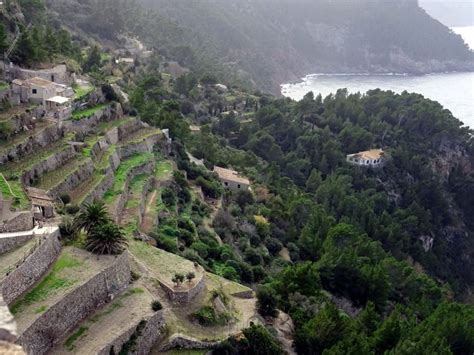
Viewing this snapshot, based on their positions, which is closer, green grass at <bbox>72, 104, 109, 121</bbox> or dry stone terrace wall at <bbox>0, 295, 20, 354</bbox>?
dry stone terrace wall at <bbox>0, 295, 20, 354</bbox>

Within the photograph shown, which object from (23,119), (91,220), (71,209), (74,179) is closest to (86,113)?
(23,119)

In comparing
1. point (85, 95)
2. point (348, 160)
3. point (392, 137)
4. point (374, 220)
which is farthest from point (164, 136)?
point (392, 137)

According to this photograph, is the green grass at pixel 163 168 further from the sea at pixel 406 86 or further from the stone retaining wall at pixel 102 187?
the sea at pixel 406 86

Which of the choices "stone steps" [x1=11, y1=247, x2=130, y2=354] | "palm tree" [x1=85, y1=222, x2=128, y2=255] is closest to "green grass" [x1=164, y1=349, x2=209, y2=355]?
"stone steps" [x1=11, y1=247, x2=130, y2=354]

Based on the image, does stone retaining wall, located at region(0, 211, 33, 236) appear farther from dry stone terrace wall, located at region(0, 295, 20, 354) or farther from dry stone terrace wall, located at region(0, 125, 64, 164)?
dry stone terrace wall, located at region(0, 295, 20, 354)

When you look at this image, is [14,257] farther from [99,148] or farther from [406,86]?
[406,86]

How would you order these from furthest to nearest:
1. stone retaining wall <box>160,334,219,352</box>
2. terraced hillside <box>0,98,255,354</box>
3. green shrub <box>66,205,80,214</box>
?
green shrub <box>66,205,80,214</box> → stone retaining wall <box>160,334,219,352</box> → terraced hillside <box>0,98,255,354</box>
